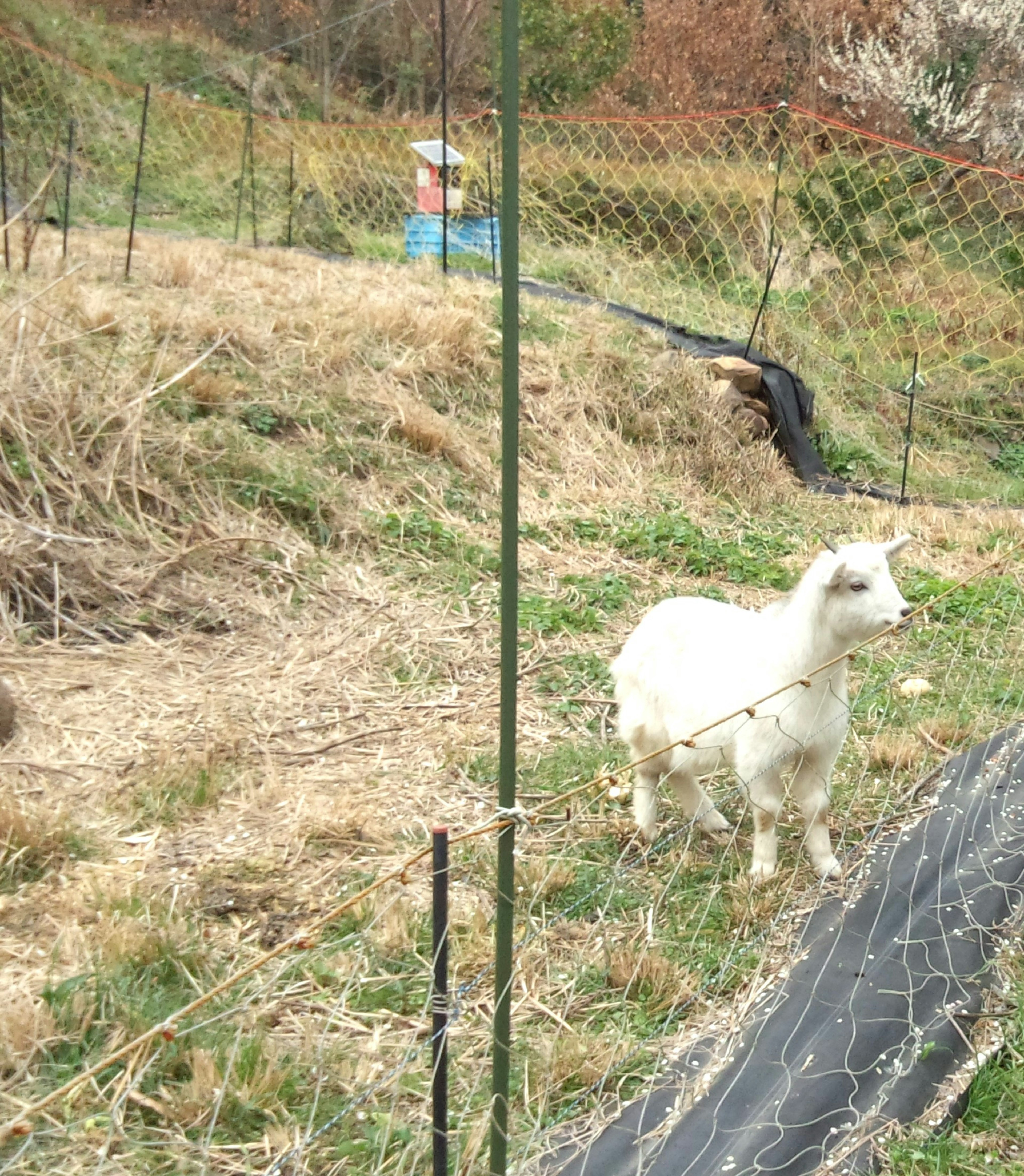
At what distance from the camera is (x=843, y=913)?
12.2 ft

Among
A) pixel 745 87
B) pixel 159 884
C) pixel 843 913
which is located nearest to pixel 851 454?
pixel 843 913

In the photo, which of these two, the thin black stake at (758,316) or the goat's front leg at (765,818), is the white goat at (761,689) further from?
the thin black stake at (758,316)

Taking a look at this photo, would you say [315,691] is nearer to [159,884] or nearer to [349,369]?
[159,884]

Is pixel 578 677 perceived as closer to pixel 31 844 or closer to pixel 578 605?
pixel 578 605

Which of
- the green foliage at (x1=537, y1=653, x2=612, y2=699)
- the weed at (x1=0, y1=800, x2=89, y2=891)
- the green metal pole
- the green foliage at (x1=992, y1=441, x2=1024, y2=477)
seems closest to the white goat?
the green foliage at (x1=537, y1=653, x2=612, y2=699)

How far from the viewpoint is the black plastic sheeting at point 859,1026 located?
9.30 feet

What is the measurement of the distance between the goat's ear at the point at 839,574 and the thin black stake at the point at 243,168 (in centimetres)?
892

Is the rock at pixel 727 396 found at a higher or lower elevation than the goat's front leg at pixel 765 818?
higher

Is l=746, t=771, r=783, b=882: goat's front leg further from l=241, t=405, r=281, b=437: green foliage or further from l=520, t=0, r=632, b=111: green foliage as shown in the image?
l=520, t=0, r=632, b=111: green foliage

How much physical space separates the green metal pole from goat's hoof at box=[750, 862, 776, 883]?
165 cm

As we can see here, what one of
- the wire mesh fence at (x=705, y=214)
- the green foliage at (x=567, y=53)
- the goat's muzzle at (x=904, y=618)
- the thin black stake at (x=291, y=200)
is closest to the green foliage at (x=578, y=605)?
the goat's muzzle at (x=904, y=618)

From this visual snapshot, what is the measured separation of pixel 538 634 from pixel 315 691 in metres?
1.17

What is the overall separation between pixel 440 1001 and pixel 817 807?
82.6 inches

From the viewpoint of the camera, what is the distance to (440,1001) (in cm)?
208
